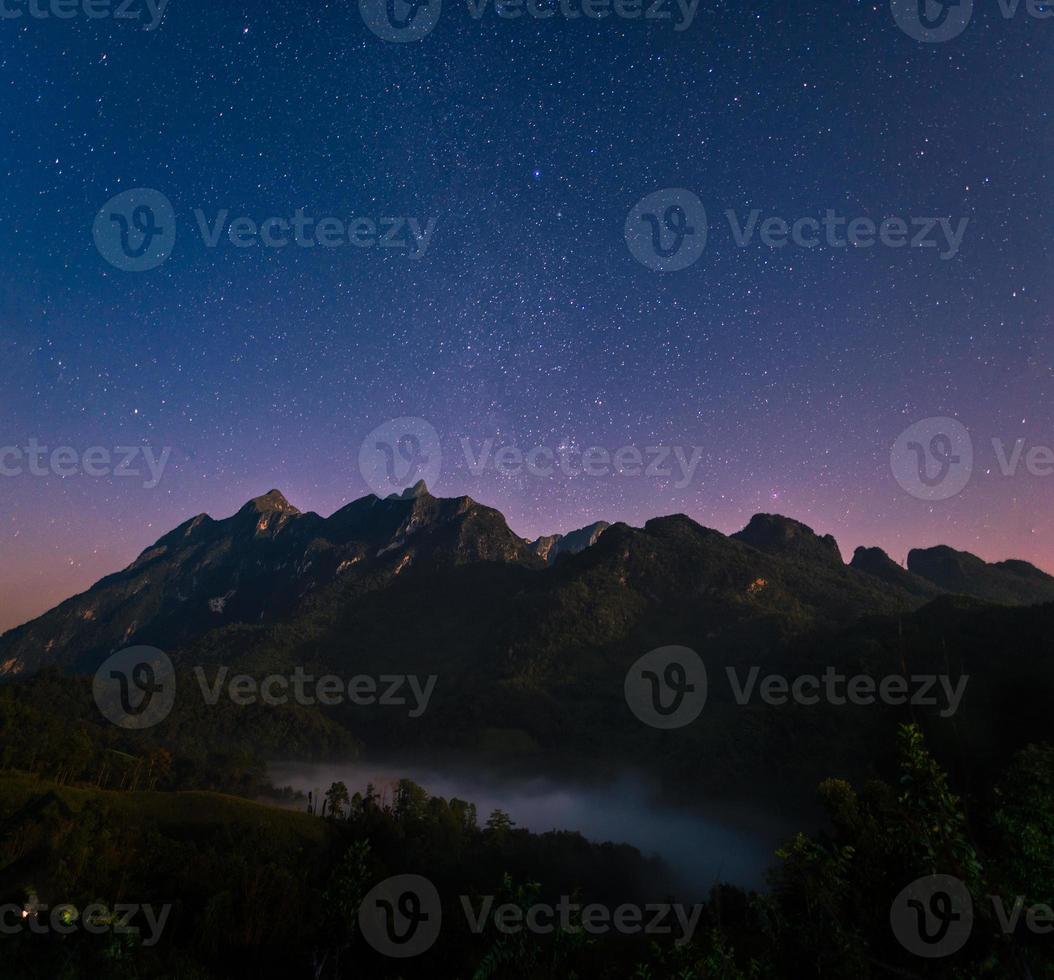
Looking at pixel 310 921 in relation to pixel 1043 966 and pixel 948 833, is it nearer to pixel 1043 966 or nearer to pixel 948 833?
pixel 1043 966

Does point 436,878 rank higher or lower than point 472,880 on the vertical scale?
higher

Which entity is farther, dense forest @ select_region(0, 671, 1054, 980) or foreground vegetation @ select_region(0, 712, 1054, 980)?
dense forest @ select_region(0, 671, 1054, 980)

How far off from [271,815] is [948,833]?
550 ft

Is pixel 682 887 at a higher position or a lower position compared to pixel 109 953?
lower

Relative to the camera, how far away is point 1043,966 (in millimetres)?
18109

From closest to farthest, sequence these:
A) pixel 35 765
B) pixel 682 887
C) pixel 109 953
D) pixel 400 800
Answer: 1. pixel 109 953
2. pixel 35 765
3. pixel 400 800
4. pixel 682 887

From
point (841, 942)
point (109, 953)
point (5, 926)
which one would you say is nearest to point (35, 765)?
point (5, 926)

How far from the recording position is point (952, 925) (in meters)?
15.6

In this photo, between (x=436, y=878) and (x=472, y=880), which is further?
(x=472, y=880)

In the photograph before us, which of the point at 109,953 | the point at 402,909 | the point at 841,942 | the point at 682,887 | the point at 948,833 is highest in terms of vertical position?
the point at 948,833

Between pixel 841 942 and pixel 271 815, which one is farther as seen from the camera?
pixel 271 815

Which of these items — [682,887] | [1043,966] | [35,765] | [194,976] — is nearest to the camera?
[1043,966]

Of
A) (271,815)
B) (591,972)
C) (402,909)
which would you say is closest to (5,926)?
(591,972)

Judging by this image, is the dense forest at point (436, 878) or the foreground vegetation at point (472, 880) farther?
the dense forest at point (436, 878)
